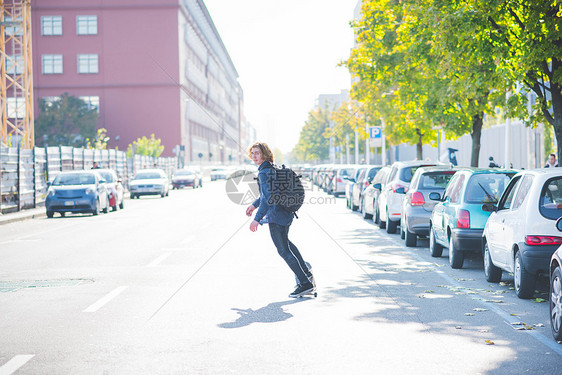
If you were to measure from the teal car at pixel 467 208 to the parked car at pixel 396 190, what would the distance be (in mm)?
4477

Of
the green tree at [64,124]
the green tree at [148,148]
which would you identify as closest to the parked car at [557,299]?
the green tree at [148,148]

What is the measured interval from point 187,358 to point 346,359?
1.21 m

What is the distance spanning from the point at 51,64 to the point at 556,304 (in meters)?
78.8

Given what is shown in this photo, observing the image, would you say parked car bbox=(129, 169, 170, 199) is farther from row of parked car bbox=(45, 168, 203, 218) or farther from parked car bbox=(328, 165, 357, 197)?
row of parked car bbox=(45, 168, 203, 218)

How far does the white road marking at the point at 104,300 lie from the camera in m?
8.32

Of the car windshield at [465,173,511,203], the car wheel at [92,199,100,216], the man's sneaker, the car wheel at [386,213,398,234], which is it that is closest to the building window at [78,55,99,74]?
the car wheel at [92,199,100,216]

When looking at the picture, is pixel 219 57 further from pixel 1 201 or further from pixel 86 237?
pixel 86 237

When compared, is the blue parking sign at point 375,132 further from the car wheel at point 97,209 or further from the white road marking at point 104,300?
the white road marking at point 104,300

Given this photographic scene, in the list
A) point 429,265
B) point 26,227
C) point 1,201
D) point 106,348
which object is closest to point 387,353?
point 106,348

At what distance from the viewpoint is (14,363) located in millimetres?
5840

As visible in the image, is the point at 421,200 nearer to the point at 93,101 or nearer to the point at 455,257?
the point at 455,257

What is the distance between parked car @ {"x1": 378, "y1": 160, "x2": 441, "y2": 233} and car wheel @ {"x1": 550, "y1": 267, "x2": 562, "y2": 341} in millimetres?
10325

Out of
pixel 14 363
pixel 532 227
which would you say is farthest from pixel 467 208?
pixel 14 363

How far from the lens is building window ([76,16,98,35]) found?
7975 cm
